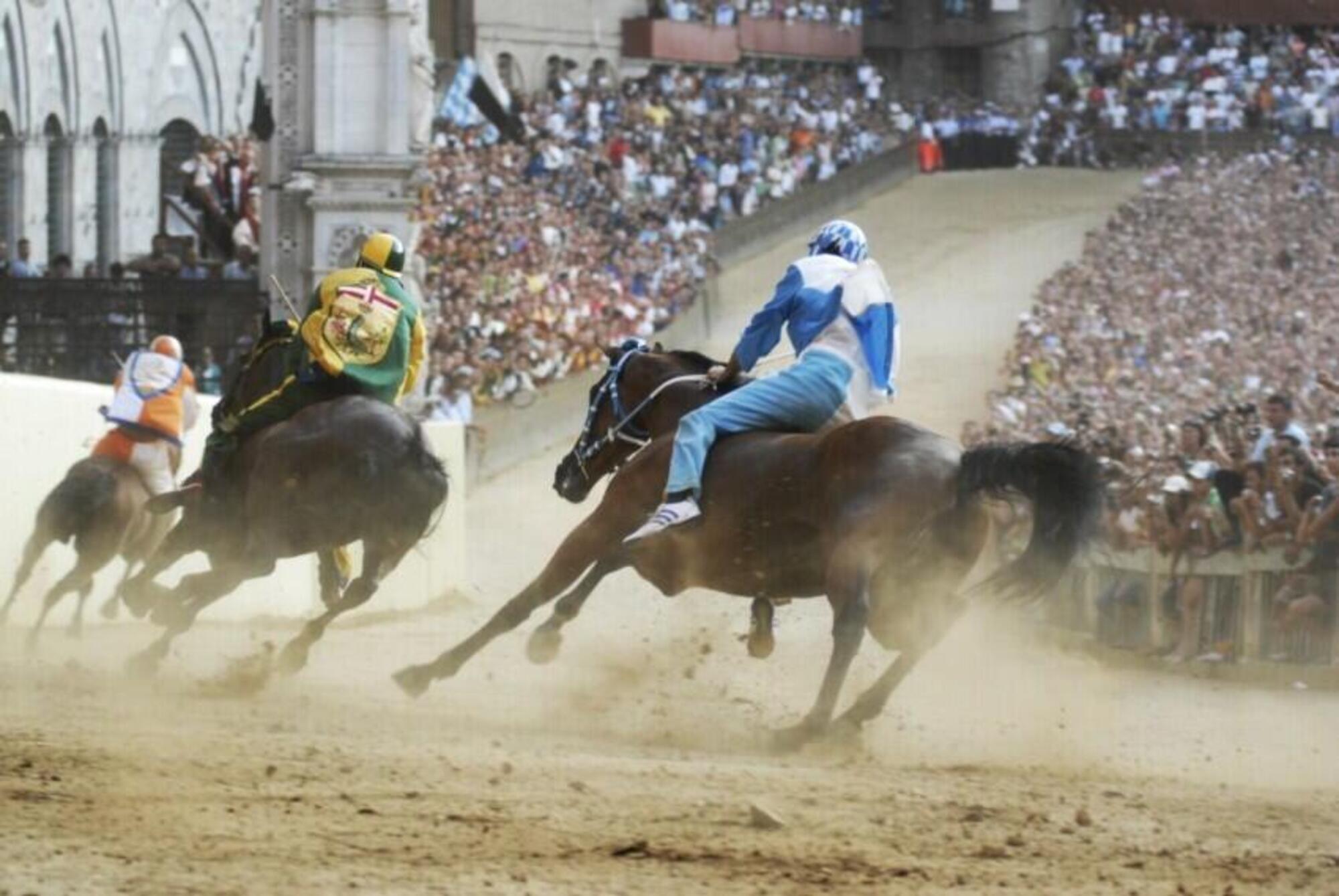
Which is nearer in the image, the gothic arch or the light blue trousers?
the light blue trousers

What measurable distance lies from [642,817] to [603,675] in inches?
196

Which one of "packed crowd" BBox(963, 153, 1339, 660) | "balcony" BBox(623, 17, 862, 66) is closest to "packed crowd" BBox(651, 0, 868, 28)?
"balcony" BBox(623, 17, 862, 66)

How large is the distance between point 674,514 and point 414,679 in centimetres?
152

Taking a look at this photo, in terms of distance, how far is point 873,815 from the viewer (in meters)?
10.3

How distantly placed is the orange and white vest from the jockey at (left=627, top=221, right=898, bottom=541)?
5157 millimetres

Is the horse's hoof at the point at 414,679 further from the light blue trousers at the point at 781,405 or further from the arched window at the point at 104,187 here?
the arched window at the point at 104,187

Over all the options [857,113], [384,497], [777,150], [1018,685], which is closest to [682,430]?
[384,497]

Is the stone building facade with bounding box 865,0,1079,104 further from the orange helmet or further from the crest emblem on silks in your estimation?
the crest emblem on silks

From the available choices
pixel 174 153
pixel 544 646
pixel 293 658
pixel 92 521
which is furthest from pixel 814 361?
pixel 174 153

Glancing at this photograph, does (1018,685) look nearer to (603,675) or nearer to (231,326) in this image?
(603,675)

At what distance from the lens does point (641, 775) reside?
11203 millimetres

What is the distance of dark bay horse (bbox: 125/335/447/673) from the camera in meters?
14.2

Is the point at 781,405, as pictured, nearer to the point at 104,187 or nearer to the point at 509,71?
the point at 104,187

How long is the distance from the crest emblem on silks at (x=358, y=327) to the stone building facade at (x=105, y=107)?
26.5m
